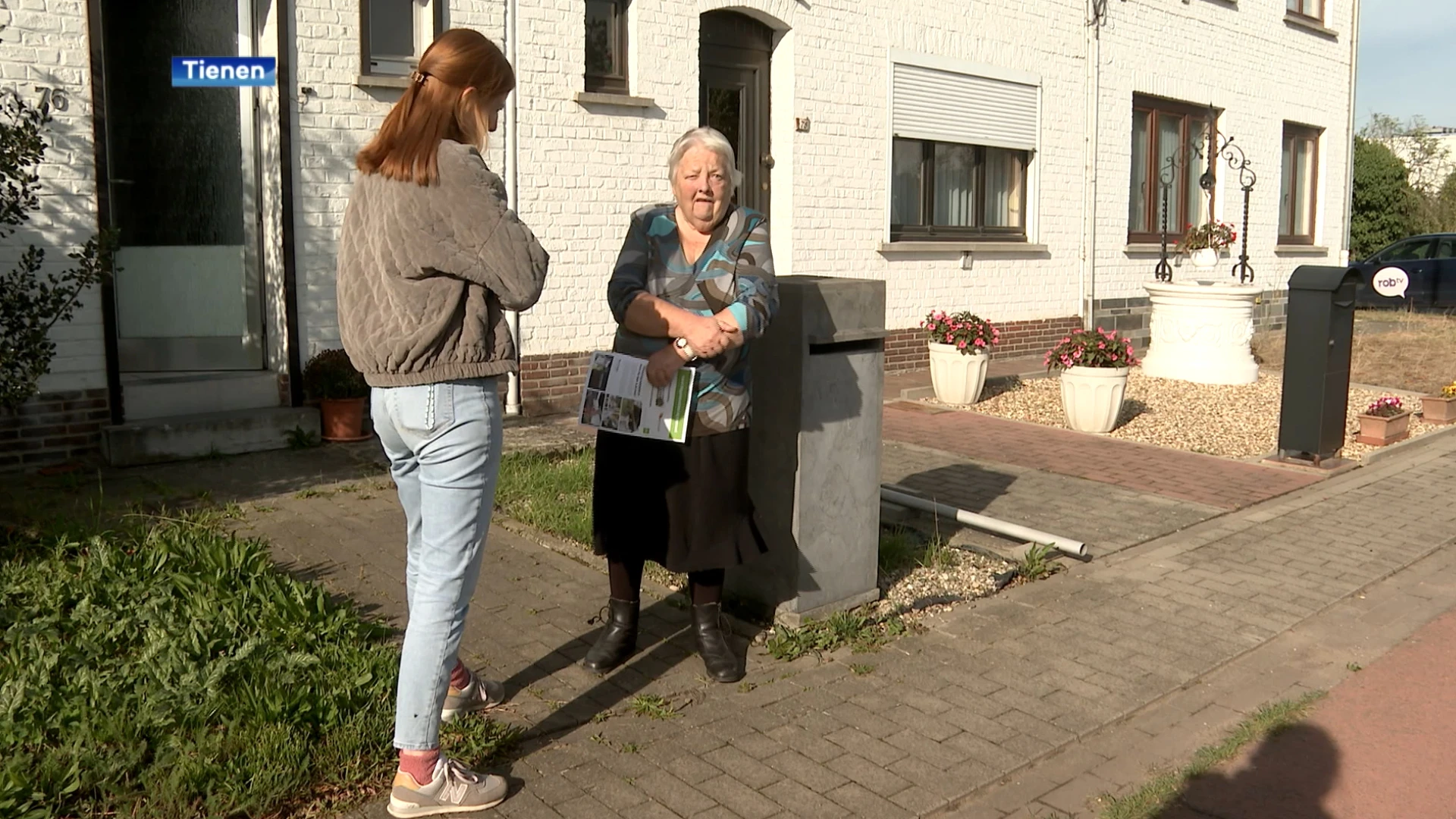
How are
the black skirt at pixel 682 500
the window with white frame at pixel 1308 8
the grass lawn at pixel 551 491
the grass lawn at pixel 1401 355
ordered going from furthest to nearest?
the window with white frame at pixel 1308 8 < the grass lawn at pixel 1401 355 < the grass lawn at pixel 551 491 < the black skirt at pixel 682 500

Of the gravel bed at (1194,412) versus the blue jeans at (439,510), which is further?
the gravel bed at (1194,412)

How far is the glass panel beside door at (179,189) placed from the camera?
8.05 meters

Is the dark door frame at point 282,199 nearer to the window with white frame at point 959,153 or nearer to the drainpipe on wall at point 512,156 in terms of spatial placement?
the drainpipe on wall at point 512,156

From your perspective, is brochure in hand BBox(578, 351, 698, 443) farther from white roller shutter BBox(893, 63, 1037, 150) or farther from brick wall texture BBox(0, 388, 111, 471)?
white roller shutter BBox(893, 63, 1037, 150)

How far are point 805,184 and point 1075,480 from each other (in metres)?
4.67

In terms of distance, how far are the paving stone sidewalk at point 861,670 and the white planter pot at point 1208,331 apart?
5858 mm

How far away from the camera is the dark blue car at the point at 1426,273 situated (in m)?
22.5

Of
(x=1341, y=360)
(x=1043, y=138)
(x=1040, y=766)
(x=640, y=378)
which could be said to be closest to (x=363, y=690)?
(x=640, y=378)

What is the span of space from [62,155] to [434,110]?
514cm

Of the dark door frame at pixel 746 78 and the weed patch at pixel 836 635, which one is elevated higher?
the dark door frame at pixel 746 78

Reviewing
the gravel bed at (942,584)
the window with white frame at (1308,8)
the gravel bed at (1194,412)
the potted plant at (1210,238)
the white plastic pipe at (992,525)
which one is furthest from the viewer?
the window with white frame at (1308,8)

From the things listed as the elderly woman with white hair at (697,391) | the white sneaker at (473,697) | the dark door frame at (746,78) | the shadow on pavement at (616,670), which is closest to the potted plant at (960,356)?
the dark door frame at (746,78)

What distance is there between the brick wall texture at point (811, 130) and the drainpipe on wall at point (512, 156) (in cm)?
5

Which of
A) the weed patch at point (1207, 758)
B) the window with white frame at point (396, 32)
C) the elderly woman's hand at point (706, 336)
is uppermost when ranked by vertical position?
the window with white frame at point (396, 32)
